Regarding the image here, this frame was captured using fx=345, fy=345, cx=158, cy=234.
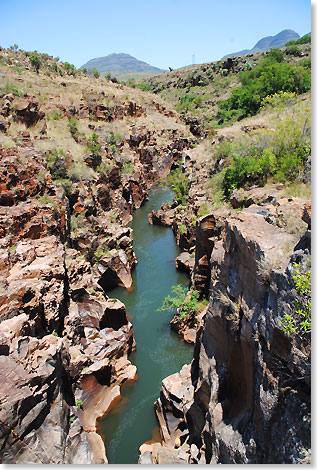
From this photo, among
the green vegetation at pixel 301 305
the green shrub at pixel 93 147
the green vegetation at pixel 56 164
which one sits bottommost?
the green vegetation at pixel 301 305

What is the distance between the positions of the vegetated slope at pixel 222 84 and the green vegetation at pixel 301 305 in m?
37.1

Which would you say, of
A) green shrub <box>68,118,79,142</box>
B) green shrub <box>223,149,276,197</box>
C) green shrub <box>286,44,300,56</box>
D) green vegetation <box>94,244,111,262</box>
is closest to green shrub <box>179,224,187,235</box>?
green vegetation <box>94,244,111,262</box>

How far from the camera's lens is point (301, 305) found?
604cm

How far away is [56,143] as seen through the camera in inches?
1185

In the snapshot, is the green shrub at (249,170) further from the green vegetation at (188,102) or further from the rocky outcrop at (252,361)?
the green vegetation at (188,102)

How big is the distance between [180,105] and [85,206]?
2246 inches

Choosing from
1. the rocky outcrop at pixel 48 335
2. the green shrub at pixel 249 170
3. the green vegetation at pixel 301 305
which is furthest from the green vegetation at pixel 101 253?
the green vegetation at pixel 301 305

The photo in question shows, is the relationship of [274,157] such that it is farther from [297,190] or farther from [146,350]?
[146,350]

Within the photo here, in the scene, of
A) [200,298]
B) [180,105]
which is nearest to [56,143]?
[200,298]

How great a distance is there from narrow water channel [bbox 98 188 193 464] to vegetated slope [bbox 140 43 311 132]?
23267 mm

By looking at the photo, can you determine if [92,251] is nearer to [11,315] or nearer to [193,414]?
[11,315]

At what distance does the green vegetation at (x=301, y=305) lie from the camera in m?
5.75

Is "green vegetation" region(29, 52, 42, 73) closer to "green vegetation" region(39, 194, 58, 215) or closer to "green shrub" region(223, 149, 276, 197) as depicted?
"green vegetation" region(39, 194, 58, 215)

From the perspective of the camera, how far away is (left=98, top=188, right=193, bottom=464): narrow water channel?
1405 cm
